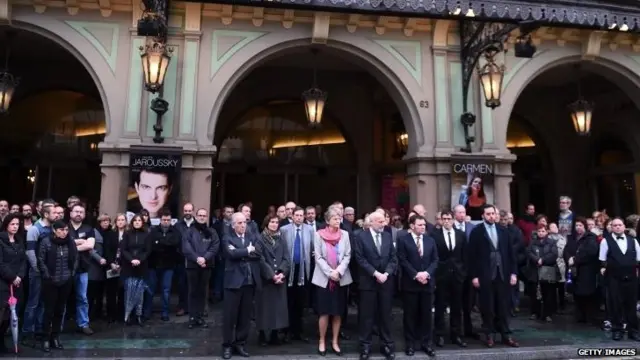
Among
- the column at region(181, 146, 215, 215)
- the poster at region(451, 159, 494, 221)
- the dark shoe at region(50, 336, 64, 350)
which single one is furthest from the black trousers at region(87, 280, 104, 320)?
the poster at region(451, 159, 494, 221)

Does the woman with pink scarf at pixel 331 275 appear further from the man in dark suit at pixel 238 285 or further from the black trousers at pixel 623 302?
the black trousers at pixel 623 302

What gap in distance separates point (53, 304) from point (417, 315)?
4855 mm

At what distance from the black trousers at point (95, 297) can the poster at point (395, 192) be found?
325 inches

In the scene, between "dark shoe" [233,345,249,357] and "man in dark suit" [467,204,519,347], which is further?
"man in dark suit" [467,204,519,347]

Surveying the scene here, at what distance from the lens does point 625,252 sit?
7.45m

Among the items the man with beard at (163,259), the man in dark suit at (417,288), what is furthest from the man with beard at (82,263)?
the man in dark suit at (417,288)

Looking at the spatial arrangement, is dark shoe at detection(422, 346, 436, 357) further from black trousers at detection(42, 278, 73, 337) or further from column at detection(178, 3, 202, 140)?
column at detection(178, 3, 202, 140)

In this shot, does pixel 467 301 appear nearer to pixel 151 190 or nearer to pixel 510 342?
pixel 510 342

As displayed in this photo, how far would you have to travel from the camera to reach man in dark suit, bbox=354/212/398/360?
20.6 ft

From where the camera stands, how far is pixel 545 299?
8.73m

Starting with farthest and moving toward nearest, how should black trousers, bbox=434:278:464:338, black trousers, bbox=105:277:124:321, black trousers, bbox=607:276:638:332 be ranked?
black trousers, bbox=105:277:124:321 < black trousers, bbox=607:276:638:332 < black trousers, bbox=434:278:464:338

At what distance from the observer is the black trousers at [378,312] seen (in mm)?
6273

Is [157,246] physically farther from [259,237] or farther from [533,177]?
[533,177]

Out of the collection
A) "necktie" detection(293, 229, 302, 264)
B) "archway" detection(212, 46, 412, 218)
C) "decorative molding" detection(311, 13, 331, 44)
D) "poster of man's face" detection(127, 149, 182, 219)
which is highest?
"decorative molding" detection(311, 13, 331, 44)
